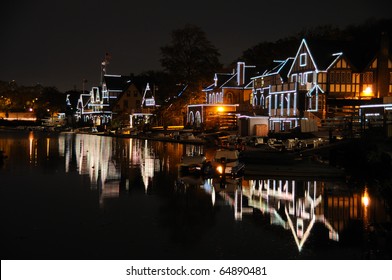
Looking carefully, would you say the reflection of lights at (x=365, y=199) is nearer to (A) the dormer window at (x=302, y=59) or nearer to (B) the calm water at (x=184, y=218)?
(B) the calm water at (x=184, y=218)

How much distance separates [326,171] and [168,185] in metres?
11.0

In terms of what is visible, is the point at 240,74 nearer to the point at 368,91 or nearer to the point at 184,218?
the point at 368,91

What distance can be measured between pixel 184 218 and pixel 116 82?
126022 mm

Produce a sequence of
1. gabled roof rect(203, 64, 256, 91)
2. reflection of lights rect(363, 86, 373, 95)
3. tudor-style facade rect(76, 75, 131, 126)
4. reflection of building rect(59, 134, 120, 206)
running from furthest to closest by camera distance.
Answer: tudor-style facade rect(76, 75, 131, 126), gabled roof rect(203, 64, 256, 91), reflection of lights rect(363, 86, 373, 95), reflection of building rect(59, 134, 120, 206)

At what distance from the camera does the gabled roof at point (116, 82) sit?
14450 centimetres

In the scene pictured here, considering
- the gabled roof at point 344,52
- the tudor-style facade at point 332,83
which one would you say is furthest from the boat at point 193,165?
the gabled roof at point 344,52

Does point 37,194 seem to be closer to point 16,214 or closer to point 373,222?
point 16,214

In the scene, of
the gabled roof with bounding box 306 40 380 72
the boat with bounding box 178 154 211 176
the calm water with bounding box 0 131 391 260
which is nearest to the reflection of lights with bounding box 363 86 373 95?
the gabled roof with bounding box 306 40 380 72

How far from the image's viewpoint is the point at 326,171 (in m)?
37.2

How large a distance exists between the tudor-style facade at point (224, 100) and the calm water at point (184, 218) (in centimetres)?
5229

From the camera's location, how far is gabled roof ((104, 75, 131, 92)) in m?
144

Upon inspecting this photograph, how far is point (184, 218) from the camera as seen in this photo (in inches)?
901

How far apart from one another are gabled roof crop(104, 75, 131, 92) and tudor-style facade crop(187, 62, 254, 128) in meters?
50.8

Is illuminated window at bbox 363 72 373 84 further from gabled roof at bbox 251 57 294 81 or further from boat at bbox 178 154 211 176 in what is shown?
boat at bbox 178 154 211 176
